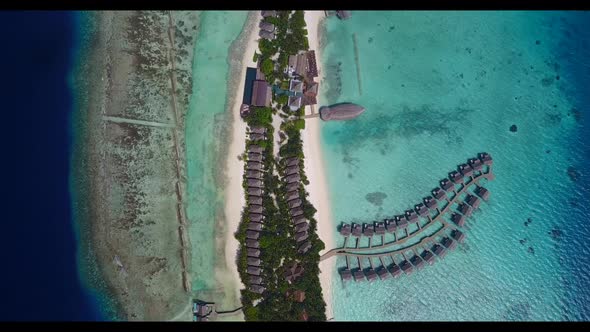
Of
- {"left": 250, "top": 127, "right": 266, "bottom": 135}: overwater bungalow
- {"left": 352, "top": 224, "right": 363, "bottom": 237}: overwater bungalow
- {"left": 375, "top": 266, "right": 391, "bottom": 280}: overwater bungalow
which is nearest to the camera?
{"left": 250, "top": 127, "right": 266, "bottom": 135}: overwater bungalow

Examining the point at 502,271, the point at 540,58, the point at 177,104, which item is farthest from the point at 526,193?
the point at 177,104

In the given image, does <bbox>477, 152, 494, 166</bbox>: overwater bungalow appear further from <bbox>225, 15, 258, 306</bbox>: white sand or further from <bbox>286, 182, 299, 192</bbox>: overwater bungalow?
<bbox>225, 15, 258, 306</bbox>: white sand

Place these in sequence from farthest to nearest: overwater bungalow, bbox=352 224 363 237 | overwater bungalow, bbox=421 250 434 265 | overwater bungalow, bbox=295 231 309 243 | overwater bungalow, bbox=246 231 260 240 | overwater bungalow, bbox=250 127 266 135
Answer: overwater bungalow, bbox=421 250 434 265 < overwater bungalow, bbox=352 224 363 237 < overwater bungalow, bbox=295 231 309 243 < overwater bungalow, bbox=246 231 260 240 < overwater bungalow, bbox=250 127 266 135

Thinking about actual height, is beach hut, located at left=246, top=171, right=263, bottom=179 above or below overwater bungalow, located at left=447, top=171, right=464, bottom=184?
above

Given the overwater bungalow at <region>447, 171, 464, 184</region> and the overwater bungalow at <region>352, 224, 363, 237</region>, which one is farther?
the overwater bungalow at <region>447, 171, 464, 184</region>

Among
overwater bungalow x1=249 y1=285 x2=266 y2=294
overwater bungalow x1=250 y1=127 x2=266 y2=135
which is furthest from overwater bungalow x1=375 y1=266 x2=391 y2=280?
overwater bungalow x1=250 y1=127 x2=266 y2=135

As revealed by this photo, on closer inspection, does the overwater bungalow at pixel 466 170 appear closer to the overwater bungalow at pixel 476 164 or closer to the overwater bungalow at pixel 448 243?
the overwater bungalow at pixel 476 164
